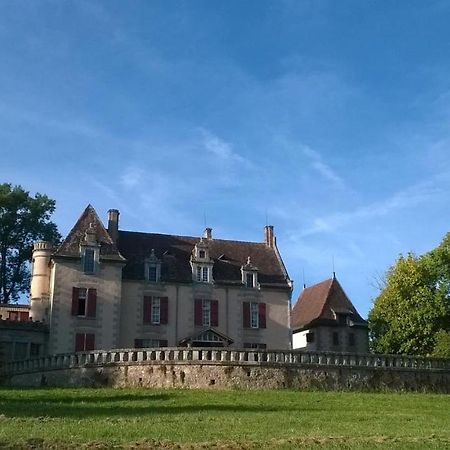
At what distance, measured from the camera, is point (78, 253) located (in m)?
43.5

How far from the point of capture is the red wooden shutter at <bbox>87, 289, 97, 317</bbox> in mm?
42750

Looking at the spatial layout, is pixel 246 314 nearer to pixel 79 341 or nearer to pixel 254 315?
pixel 254 315

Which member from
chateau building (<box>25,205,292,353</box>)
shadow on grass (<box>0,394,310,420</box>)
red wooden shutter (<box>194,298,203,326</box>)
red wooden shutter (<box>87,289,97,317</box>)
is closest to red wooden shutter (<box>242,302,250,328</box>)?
chateau building (<box>25,205,292,353</box>)

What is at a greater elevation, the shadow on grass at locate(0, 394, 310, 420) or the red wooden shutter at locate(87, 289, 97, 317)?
the red wooden shutter at locate(87, 289, 97, 317)

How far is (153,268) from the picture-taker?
1806 inches

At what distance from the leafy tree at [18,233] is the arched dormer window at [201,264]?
1244 centimetres

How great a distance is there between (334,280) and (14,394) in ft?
102

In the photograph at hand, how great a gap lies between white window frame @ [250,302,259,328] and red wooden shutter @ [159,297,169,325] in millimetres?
5645

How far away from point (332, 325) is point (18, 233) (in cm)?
2362

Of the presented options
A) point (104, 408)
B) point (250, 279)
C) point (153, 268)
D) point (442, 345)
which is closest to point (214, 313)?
point (250, 279)

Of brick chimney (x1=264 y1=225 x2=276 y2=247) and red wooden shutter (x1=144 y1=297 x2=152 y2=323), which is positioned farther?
brick chimney (x1=264 y1=225 x2=276 y2=247)

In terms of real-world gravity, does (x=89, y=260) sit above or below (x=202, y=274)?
above

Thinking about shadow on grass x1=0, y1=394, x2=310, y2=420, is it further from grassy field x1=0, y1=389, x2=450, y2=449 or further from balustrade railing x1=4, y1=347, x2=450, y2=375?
balustrade railing x1=4, y1=347, x2=450, y2=375

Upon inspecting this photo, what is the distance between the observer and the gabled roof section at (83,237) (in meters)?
43.6
